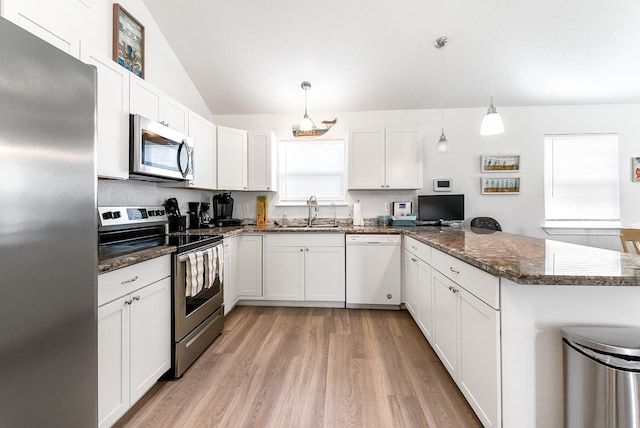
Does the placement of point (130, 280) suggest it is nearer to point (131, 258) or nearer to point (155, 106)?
point (131, 258)

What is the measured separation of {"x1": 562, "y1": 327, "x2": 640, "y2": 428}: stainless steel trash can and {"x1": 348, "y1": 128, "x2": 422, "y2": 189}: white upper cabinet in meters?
2.63

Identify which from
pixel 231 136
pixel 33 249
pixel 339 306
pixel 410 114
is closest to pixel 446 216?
pixel 410 114

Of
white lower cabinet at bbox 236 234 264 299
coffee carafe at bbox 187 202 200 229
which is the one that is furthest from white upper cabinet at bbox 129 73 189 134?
white lower cabinet at bbox 236 234 264 299

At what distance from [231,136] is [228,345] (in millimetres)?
2438

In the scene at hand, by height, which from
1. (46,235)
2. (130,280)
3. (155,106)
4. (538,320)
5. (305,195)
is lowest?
(538,320)

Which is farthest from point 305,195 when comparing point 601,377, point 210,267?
point 601,377

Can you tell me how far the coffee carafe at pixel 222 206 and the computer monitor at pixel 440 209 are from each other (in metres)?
2.62

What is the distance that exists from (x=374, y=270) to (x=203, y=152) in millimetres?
2372

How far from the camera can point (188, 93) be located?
3441mm

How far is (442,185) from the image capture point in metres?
3.83

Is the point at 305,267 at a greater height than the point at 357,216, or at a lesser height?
lesser

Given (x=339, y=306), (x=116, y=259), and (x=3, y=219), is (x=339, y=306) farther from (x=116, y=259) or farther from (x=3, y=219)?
(x=3, y=219)

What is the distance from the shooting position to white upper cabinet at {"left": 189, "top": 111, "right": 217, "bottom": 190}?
9.66 ft

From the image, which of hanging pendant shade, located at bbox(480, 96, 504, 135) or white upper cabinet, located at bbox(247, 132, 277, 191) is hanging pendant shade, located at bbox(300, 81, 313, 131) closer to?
white upper cabinet, located at bbox(247, 132, 277, 191)
